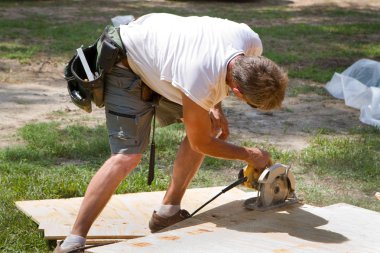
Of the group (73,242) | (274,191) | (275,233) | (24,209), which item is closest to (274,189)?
(274,191)

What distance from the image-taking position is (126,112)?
4.21 metres

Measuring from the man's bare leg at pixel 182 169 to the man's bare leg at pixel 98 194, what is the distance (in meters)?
0.45

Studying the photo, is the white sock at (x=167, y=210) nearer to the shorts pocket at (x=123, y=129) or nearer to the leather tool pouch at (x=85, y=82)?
the shorts pocket at (x=123, y=129)

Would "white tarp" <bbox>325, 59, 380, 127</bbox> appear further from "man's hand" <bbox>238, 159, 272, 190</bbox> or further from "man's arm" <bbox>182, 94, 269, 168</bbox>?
"man's arm" <bbox>182, 94, 269, 168</bbox>

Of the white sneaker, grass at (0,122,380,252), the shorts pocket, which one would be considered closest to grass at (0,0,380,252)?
grass at (0,122,380,252)

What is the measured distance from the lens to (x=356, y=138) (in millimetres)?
7035

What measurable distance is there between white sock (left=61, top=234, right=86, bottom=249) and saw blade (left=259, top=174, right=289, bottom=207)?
1.03 metres

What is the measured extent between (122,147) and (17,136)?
2.82 meters

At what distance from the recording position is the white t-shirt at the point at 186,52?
3830mm

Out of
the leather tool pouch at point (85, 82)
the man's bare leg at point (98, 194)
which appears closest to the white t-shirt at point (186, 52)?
the leather tool pouch at point (85, 82)

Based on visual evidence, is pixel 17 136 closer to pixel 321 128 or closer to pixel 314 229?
pixel 321 128

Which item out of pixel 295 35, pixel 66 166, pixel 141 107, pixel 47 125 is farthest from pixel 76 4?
pixel 141 107

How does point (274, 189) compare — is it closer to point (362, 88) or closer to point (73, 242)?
point (73, 242)

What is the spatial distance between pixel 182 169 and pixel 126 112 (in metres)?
0.51
